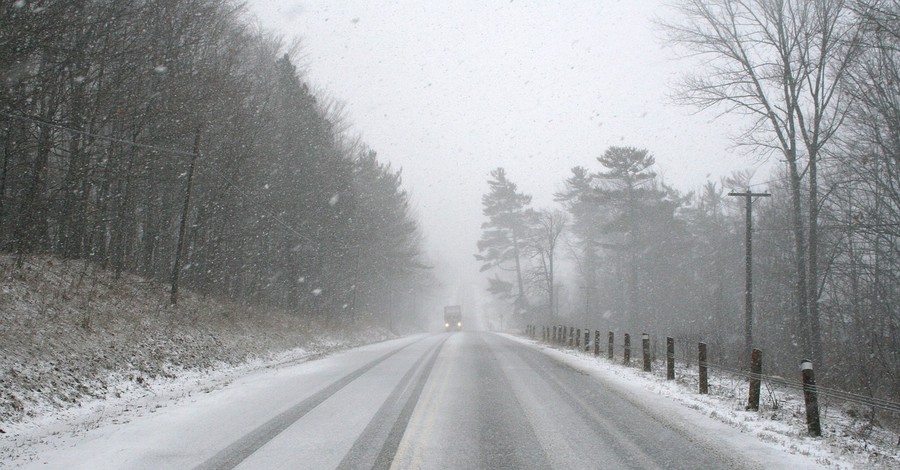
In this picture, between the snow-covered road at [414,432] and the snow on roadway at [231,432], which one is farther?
the snow on roadway at [231,432]

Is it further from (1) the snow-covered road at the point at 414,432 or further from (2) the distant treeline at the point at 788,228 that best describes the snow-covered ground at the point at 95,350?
→ (2) the distant treeline at the point at 788,228

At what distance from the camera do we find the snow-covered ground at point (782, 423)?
17.8 feet

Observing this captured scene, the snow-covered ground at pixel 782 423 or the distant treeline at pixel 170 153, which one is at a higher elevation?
the distant treeline at pixel 170 153

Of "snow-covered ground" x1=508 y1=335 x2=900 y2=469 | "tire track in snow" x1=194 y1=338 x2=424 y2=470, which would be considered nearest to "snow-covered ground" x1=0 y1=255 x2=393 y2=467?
"tire track in snow" x1=194 y1=338 x2=424 y2=470

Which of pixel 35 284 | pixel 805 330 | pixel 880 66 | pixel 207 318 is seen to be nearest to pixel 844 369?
pixel 805 330

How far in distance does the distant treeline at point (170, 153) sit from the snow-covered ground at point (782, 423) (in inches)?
532

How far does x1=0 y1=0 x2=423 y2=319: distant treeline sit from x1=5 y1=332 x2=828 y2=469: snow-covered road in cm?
820

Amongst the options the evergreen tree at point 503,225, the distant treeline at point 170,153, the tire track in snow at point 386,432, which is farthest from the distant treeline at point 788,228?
the distant treeline at point 170,153

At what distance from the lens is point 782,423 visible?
704cm

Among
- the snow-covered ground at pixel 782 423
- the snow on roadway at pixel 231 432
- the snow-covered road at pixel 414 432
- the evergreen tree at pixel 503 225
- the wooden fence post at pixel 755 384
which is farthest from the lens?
the evergreen tree at pixel 503 225

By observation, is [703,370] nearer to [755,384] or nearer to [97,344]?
[755,384]

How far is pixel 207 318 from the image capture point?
15.7m

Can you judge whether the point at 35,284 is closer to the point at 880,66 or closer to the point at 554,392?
the point at 554,392

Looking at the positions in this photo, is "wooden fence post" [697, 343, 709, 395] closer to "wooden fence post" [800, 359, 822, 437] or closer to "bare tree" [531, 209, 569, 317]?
"wooden fence post" [800, 359, 822, 437]
